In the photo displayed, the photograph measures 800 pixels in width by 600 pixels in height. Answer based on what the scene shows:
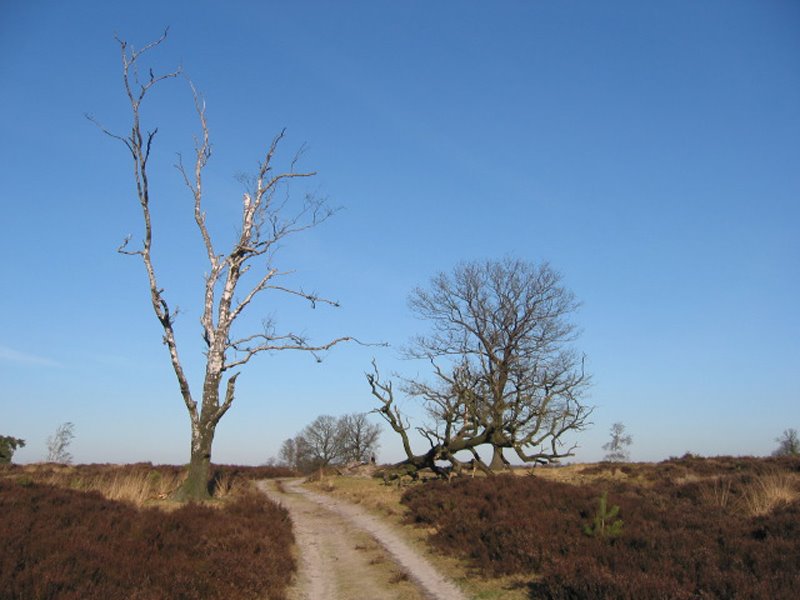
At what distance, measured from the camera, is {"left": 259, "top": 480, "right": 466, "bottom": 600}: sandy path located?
842cm

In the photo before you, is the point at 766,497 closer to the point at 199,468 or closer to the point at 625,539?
the point at 625,539

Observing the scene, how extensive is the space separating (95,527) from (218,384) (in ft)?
22.3

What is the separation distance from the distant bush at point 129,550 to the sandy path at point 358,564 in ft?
1.71

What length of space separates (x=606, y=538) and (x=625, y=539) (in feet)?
1.15

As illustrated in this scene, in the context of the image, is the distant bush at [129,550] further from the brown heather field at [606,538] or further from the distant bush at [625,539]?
the distant bush at [625,539]

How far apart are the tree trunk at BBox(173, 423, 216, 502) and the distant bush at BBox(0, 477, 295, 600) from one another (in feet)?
9.10

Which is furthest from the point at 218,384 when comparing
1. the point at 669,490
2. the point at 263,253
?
the point at 669,490

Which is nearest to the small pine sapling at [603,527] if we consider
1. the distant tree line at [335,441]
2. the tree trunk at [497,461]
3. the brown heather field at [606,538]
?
the brown heather field at [606,538]

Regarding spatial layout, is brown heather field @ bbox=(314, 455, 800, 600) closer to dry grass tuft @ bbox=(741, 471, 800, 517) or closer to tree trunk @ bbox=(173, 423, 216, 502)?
dry grass tuft @ bbox=(741, 471, 800, 517)

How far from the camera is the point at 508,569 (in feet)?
29.5

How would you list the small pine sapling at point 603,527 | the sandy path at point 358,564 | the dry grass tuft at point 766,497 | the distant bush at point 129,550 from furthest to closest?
1. the dry grass tuft at point 766,497
2. the small pine sapling at point 603,527
3. the sandy path at point 358,564
4. the distant bush at point 129,550

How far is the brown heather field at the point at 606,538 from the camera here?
6910 millimetres

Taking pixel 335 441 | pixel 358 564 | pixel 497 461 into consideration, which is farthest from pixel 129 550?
pixel 335 441

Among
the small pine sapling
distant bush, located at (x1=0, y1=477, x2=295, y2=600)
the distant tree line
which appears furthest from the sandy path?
the distant tree line
